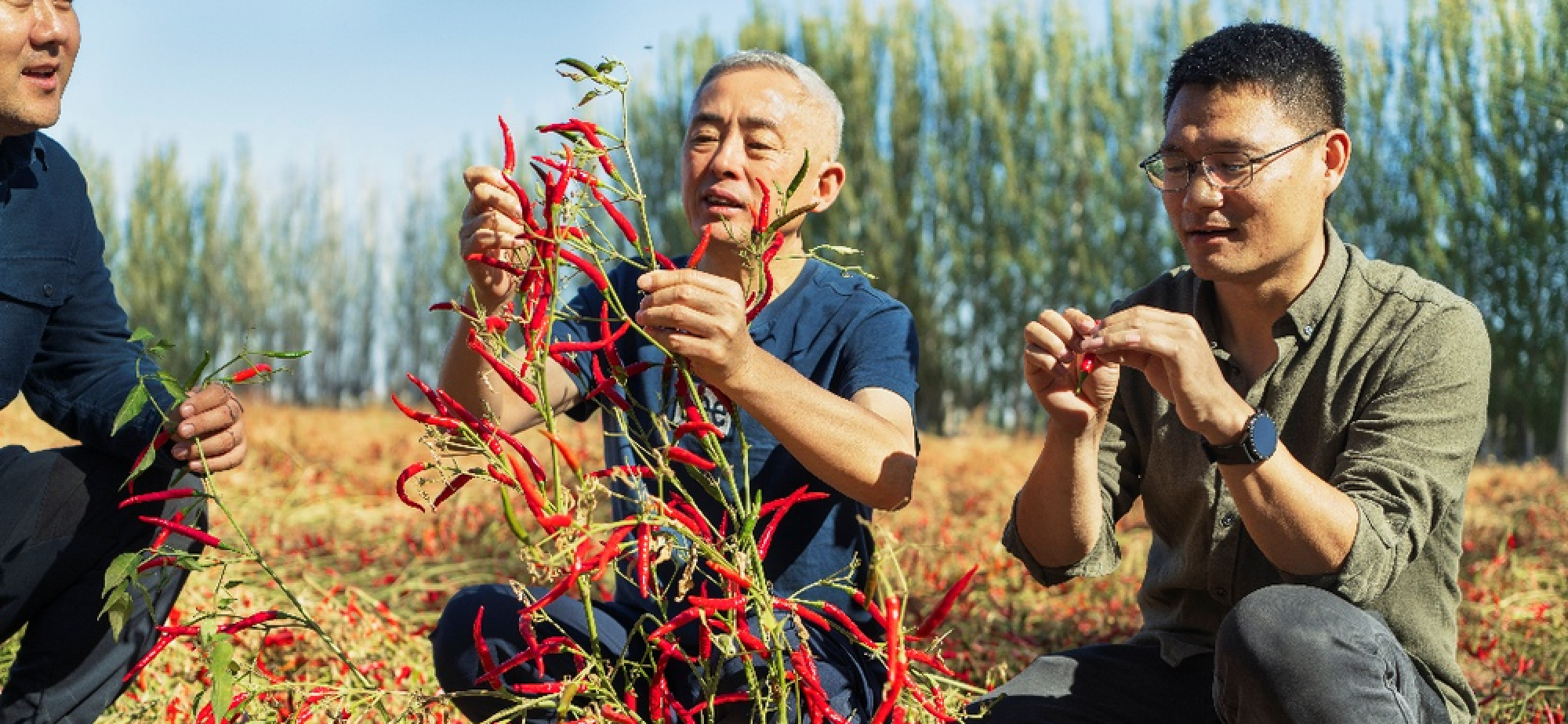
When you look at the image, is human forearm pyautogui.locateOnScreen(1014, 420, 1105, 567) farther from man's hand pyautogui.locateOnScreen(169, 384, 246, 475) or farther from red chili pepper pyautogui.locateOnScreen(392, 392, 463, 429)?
man's hand pyautogui.locateOnScreen(169, 384, 246, 475)

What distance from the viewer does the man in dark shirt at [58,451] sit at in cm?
254

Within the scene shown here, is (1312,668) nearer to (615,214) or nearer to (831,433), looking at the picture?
(831,433)

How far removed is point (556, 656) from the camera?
2.60 meters

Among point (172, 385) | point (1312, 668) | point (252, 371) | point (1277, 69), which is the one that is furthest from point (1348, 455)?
point (172, 385)

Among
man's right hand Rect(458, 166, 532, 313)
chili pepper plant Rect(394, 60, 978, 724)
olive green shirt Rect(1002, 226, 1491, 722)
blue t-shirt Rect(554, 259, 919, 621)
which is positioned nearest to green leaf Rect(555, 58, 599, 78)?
chili pepper plant Rect(394, 60, 978, 724)

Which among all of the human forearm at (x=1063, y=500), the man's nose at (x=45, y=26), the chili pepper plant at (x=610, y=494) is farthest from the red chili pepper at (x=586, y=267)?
the man's nose at (x=45, y=26)

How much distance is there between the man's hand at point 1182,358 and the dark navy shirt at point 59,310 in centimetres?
168

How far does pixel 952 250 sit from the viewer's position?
17.8 m

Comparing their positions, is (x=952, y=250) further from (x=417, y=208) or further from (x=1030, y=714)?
(x=1030, y=714)

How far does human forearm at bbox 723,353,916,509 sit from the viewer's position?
1.99m

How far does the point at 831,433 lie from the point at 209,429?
109 centimetres

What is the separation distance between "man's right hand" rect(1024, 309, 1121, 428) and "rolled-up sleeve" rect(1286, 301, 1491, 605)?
1.30ft

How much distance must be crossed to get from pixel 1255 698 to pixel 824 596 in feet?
2.50

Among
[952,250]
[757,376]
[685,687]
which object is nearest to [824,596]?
[685,687]
